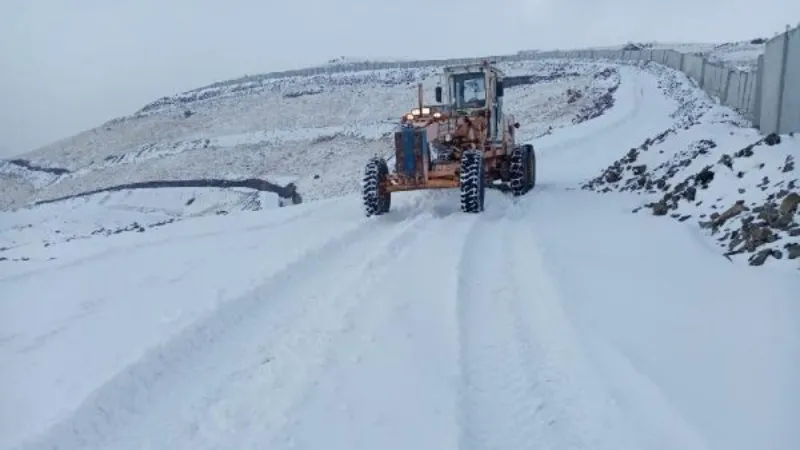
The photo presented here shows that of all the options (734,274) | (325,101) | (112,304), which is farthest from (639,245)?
(325,101)

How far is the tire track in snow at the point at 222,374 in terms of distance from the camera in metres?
5.43

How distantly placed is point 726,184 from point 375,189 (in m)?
5.96

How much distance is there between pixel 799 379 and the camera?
539 cm

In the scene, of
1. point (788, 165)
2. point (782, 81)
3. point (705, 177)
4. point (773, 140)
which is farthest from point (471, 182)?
point (782, 81)

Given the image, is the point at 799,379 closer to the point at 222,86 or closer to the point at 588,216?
the point at 588,216

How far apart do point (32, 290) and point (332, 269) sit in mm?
4017

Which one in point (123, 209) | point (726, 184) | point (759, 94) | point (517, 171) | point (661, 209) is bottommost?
point (123, 209)

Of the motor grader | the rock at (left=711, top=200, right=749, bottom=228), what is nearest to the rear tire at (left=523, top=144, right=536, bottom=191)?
the motor grader

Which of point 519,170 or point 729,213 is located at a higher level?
point 729,213

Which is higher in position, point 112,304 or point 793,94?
point 793,94

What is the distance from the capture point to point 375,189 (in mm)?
13742

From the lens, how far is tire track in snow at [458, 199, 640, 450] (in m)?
5.18

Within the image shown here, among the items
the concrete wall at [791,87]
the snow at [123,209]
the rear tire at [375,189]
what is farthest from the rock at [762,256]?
the snow at [123,209]

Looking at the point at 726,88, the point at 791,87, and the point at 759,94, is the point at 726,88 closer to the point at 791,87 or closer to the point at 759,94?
the point at 759,94
